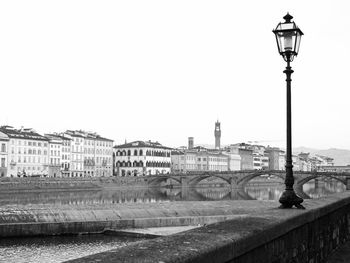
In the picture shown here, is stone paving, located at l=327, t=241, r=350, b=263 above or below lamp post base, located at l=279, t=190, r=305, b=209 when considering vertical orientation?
below

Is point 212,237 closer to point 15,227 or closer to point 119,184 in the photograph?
point 15,227

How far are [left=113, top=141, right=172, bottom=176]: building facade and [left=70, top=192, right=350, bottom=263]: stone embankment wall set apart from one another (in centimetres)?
11106

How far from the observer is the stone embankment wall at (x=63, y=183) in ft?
227

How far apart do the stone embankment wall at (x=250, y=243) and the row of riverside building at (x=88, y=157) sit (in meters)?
85.3

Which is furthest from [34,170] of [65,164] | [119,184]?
[119,184]

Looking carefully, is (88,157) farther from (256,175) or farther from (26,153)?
(256,175)

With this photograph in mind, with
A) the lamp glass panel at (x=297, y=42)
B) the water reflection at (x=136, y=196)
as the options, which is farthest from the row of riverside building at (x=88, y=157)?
the lamp glass panel at (x=297, y=42)

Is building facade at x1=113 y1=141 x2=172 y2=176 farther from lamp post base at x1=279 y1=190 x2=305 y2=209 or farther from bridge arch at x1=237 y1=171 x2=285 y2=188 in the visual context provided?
lamp post base at x1=279 y1=190 x2=305 y2=209

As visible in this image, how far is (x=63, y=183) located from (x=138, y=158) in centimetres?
4557

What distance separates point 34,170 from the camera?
9700cm

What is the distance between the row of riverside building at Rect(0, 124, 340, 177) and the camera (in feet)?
302

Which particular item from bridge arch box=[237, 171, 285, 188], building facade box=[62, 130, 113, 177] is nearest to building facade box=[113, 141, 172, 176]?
building facade box=[62, 130, 113, 177]

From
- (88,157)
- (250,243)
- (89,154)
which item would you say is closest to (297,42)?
(250,243)

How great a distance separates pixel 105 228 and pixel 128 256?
1256 inches
